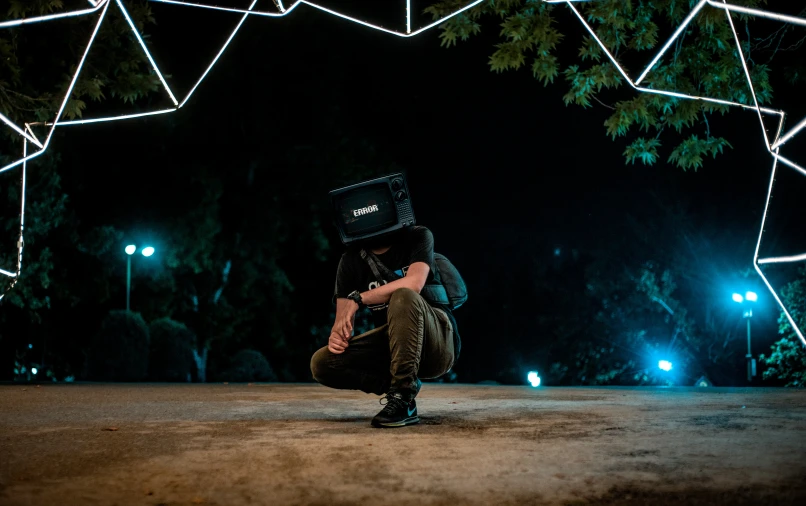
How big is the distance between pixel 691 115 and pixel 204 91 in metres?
18.8

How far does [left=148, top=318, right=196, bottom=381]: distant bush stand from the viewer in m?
18.0

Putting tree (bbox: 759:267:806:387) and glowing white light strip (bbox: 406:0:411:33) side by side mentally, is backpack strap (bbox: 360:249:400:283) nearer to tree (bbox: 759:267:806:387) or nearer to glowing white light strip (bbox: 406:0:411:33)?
glowing white light strip (bbox: 406:0:411:33)

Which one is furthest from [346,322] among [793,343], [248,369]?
[248,369]

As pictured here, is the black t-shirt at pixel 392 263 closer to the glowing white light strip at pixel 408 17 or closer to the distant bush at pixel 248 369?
the glowing white light strip at pixel 408 17

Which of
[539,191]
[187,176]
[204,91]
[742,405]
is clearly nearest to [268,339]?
[187,176]

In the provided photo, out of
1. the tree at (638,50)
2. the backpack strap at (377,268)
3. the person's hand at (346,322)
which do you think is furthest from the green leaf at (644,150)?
the person's hand at (346,322)

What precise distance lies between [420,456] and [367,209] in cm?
189

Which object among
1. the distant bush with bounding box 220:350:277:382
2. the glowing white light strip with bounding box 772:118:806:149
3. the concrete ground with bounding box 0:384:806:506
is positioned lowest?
the distant bush with bounding box 220:350:277:382

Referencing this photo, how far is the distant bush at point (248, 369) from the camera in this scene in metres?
21.0

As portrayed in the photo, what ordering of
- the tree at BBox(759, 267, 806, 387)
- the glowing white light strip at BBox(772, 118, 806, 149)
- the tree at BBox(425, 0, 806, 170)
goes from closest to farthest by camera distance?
the glowing white light strip at BBox(772, 118, 806, 149)
the tree at BBox(425, 0, 806, 170)
the tree at BBox(759, 267, 806, 387)

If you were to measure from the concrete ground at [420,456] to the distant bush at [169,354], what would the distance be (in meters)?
12.8

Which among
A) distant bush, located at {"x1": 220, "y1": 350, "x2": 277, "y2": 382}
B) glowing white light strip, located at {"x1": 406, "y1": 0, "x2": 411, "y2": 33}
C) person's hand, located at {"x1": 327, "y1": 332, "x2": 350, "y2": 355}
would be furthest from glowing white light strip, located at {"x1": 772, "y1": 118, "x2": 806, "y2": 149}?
distant bush, located at {"x1": 220, "y1": 350, "x2": 277, "y2": 382}

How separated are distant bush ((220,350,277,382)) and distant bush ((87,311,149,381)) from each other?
403cm

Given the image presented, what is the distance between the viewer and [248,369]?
21438mm
